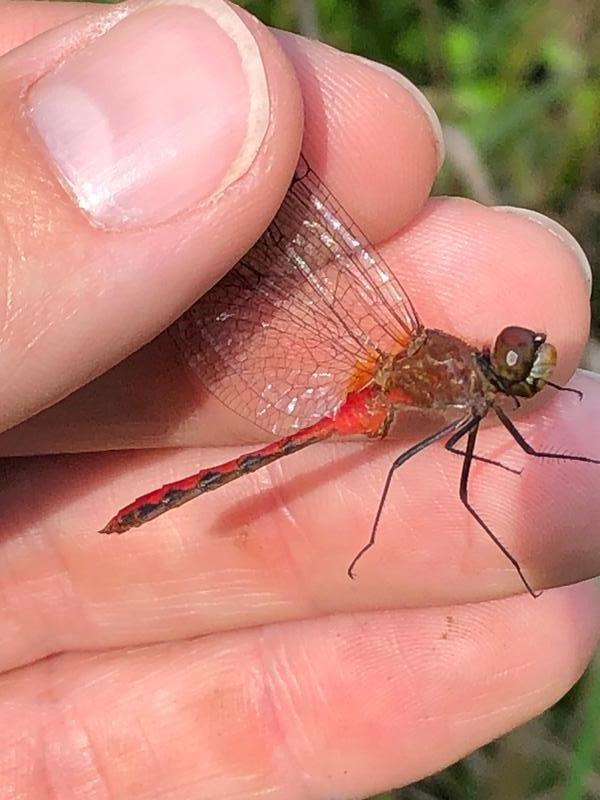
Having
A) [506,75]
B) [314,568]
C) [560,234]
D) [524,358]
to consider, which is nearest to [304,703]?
[314,568]

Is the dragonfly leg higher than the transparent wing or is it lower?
lower

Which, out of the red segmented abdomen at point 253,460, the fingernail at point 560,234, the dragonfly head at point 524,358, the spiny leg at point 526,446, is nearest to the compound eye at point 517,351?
the dragonfly head at point 524,358

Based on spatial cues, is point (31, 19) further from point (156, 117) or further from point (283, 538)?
point (283, 538)

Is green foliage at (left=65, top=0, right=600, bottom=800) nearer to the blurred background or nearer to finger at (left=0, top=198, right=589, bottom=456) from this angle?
the blurred background

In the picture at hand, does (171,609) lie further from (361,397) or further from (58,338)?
(58,338)

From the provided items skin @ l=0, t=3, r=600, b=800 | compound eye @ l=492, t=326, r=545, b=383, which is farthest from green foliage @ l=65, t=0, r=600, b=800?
compound eye @ l=492, t=326, r=545, b=383

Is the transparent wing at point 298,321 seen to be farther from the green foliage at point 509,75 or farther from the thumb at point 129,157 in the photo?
the green foliage at point 509,75
